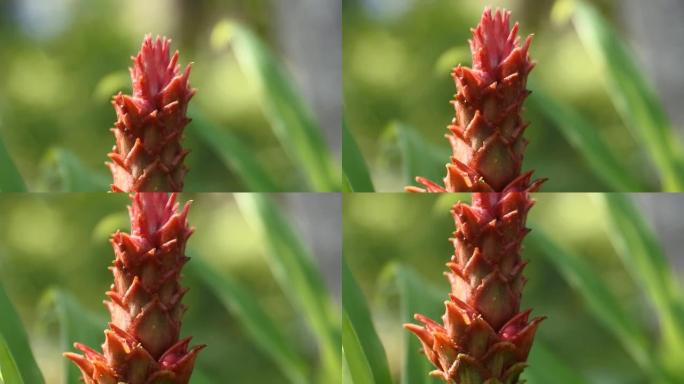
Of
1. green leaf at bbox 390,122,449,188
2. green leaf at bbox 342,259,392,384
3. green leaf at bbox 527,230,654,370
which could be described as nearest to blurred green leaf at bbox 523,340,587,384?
green leaf at bbox 527,230,654,370

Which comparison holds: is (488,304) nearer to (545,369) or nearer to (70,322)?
(545,369)

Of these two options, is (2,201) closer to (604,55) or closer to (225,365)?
(225,365)

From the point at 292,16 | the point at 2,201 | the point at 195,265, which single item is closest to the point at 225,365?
the point at 195,265

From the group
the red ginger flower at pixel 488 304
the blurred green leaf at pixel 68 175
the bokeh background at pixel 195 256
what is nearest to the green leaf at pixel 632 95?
the red ginger flower at pixel 488 304

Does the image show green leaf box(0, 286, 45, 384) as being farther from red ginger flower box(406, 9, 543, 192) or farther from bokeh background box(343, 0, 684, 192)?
red ginger flower box(406, 9, 543, 192)

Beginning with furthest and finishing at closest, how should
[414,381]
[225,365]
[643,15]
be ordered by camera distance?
[225,365] → [643,15] → [414,381]

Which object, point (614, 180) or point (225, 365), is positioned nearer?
point (614, 180)

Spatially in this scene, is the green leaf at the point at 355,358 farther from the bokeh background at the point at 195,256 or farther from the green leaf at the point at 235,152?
the green leaf at the point at 235,152

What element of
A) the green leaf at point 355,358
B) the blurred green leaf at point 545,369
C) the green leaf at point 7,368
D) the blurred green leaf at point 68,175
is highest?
the blurred green leaf at point 68,175
